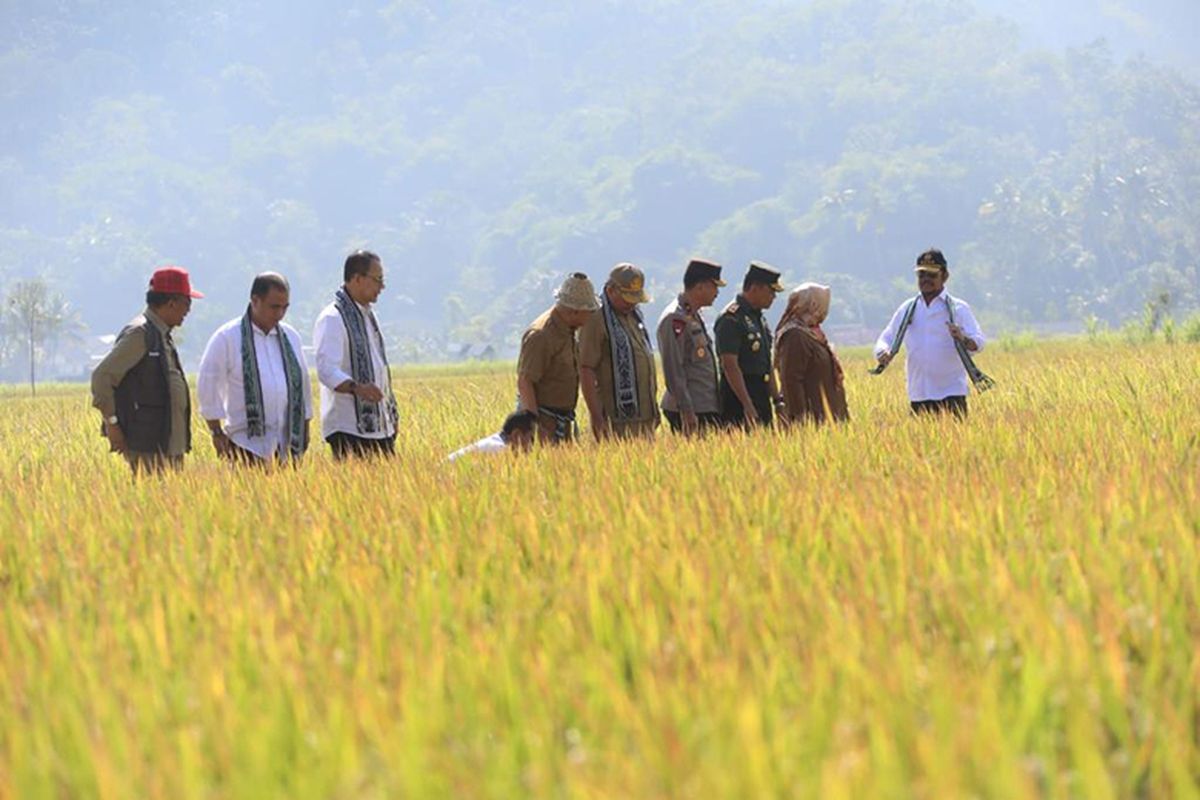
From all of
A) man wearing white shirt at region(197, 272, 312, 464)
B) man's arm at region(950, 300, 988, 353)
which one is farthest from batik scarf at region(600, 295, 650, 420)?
man's arm at region(950, 300, 988, 353)

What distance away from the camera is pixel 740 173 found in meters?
169

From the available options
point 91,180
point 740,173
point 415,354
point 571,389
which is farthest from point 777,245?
point 571,389

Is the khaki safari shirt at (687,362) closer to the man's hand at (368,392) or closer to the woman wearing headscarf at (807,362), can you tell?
the woman wearing headscarf at (807,362)

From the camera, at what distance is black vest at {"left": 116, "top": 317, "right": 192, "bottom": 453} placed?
6293mm

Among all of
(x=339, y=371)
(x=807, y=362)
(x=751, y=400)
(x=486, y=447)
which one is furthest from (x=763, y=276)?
(x=339, y=371)

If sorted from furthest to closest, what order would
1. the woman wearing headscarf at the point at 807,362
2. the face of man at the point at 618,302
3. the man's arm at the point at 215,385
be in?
the woman wearing headscarf at the point at 807,362
the face of man at the point at 618,302
the man's arm at the point at 215,385

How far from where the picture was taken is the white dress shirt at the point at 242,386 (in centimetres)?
630

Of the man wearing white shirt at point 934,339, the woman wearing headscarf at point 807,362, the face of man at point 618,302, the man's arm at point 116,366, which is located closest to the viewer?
the man's arm at point 116,366

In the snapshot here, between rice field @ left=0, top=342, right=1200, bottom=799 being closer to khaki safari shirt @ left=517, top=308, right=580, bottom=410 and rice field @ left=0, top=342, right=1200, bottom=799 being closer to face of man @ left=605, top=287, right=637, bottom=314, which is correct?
khaki safari shirt @ left=517, top=308, right=580, bottom=410

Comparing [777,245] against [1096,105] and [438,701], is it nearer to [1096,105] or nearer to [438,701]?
[1096,105]

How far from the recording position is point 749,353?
7109 mm

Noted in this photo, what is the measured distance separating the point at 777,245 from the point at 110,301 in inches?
2951

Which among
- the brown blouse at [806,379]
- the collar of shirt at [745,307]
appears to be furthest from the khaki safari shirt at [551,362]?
the brown blouse at [806,379]

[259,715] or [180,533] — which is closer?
[259,715]
